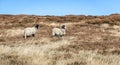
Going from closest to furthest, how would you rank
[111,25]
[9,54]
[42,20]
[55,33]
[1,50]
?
[9,54] < [1,50] < [55,33] < [111,25] < [42,20]

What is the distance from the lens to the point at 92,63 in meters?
10.0

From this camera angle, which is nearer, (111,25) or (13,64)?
(13,64)

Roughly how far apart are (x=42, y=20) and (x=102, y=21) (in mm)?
9391

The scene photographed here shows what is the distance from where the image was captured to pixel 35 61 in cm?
1013

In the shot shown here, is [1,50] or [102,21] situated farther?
[102,21]

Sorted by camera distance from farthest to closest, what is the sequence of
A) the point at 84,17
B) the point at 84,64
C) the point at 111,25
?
the point at 84,17, the point at 111,25, the point at 84,64

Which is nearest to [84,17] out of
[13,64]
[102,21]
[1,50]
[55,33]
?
[102,21]

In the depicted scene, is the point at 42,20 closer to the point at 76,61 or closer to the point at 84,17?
the point at 84,17

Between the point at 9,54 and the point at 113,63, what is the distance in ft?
14.2

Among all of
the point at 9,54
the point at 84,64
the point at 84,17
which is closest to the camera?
the point at 84,64

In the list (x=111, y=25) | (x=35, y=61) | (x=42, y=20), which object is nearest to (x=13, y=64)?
(x=35, y=61)

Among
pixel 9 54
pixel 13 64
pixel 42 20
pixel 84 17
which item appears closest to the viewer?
pixel 13 64

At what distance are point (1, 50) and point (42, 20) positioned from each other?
33895mm

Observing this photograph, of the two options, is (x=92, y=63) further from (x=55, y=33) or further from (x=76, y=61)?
(x=55, y=33)
